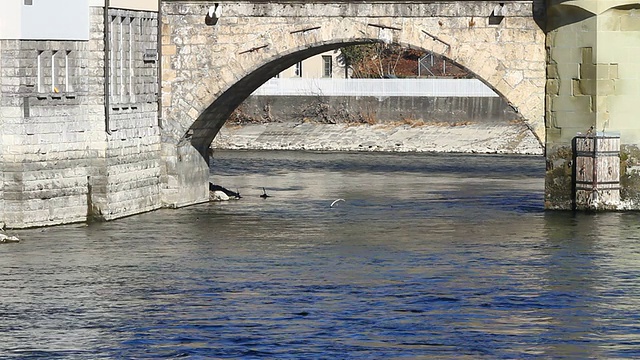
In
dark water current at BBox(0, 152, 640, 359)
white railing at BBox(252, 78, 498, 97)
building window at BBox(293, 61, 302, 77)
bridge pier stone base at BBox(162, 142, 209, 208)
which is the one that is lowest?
dark water current at BBox(0, 152, 640, 359)

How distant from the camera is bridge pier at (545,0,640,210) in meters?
36.1

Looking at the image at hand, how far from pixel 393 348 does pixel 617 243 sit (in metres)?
10.6

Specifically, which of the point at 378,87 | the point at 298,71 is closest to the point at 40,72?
the point at 378,87

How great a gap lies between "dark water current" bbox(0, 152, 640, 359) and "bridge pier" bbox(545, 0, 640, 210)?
1.04 m

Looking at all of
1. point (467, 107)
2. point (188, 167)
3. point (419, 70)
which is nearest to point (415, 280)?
point (188, 167)

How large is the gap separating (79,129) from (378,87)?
114 feet

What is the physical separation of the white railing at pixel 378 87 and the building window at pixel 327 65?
8184 millimetres

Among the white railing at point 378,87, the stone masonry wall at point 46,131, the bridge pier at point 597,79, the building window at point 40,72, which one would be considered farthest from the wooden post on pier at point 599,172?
the white railing at point 378,87

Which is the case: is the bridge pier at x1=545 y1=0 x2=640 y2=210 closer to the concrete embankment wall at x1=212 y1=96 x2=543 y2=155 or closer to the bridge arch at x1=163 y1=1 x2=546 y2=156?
the bridge arch at x1=163 y1=1 x2=546 y2=156

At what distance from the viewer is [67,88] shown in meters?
34.4

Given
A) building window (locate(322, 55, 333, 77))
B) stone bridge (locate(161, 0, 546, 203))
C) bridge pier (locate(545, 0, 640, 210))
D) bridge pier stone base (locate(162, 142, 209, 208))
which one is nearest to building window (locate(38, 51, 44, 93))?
stone bridge (locate(161, 0, 546, 203))

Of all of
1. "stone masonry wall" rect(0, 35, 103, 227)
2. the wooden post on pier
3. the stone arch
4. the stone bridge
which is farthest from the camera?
the stone arch

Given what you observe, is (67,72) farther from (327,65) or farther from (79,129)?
(327,65)

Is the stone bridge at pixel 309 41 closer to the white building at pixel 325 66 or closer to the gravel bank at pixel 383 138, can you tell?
the gravel bank at pixel 383 138
